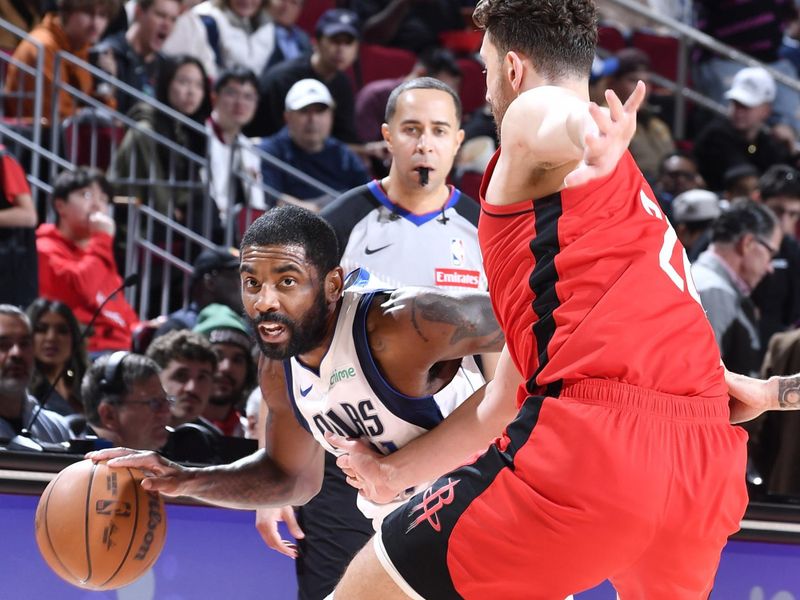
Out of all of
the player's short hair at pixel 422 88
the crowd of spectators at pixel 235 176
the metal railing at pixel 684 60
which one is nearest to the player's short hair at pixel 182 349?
the crowd of spectators at pixel 235 176

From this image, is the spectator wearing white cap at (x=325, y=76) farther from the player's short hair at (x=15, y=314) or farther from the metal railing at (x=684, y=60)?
the player's short hair at (x=15, y=314)

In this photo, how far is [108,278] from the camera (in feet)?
23.0

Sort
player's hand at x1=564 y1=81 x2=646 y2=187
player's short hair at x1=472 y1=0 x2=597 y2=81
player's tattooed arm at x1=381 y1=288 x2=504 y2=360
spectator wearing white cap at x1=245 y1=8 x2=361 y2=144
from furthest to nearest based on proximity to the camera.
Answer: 1. spectator wearing white cap at x1=245 y1=8 x2=361 y2=144
2. player's tattooed arm at x1=381 y1=288 x2=504 y2=360
3. player's short hair at x1=472 y1=0 x2=597 y2=81
4. player's hand at x1=564 y1=81 x2=646 y2=187

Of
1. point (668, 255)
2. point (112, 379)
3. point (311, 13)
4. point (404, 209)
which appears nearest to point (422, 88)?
point (404, 209)

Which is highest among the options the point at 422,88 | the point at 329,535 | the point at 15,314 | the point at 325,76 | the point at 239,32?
the point at 239,32

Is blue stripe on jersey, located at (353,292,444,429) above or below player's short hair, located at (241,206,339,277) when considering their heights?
below

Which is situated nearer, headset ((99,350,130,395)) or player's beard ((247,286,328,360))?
player's beard ((247,286,328,360))

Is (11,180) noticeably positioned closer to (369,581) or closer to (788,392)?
(369,581)

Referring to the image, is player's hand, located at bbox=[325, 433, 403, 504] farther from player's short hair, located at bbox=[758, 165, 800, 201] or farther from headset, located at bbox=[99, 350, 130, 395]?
player's short hair, located at bbox=[758, 165, 800, 201]

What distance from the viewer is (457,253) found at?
4.91 meters

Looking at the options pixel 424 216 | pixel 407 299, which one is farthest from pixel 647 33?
pixel 407 299

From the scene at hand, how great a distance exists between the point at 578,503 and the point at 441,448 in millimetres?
657

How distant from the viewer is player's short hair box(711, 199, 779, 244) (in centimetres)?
693

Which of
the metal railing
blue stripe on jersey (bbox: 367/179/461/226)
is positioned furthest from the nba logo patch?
the metal railing
